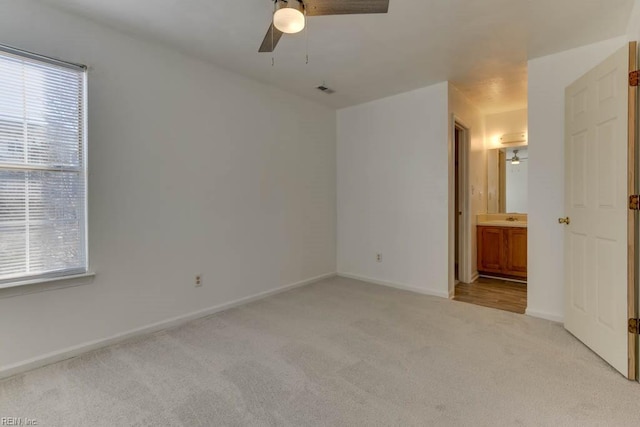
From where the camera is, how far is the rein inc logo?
63.4 inches

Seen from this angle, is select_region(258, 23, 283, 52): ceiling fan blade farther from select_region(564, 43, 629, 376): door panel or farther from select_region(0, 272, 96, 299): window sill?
select_region(564, 43, 629, 376): door panel

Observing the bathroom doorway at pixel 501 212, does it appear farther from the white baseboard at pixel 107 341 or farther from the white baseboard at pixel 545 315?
the white baseboard at pixel 107 341

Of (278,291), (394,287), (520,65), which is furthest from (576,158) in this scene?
(278,291)

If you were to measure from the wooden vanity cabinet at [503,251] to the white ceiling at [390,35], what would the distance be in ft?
6.79

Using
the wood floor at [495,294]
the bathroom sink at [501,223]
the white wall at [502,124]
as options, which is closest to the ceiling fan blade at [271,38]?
the wood floor at [495,294]

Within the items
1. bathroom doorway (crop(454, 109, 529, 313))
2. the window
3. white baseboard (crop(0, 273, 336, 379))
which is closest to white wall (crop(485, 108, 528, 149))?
bathroom doorway (crop(454, 109, 529, 313))

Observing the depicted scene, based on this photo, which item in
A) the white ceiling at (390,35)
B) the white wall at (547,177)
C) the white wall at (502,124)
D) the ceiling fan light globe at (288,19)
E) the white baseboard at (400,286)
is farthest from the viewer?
the white wall at (502,124)

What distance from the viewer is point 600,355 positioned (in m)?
2.24

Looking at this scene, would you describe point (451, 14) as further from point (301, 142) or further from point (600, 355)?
point (600, 355)

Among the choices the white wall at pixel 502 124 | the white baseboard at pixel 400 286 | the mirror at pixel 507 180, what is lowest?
the white baseboard at pixel 400 286

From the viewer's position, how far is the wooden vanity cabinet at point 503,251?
436 centimetres

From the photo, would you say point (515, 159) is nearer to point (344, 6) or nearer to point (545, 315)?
point (545, 315)

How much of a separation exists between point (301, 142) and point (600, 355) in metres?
3.59

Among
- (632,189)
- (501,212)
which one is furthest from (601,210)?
(501,212)
